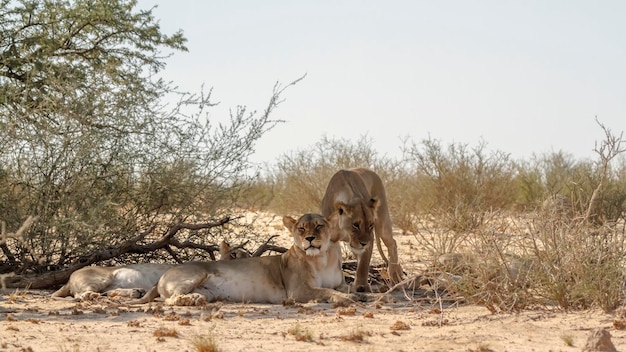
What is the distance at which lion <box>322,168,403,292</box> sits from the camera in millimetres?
10383

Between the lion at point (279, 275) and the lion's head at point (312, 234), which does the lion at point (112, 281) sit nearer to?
the lion at point (279, 275)

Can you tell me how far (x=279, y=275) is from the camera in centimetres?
1009

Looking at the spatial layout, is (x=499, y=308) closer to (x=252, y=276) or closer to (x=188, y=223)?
(x=252, y=276)

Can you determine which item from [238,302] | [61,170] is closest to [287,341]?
[238,302]

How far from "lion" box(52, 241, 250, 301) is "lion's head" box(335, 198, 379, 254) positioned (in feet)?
6.70

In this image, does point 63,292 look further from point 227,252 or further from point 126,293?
point 227,252

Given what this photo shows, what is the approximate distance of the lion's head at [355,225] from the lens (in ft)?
34.0

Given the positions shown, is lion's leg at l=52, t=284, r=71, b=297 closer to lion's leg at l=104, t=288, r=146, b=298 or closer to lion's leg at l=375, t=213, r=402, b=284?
lion's leg at l=104, t=288, r=146, b=298

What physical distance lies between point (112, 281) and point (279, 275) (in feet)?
6.03

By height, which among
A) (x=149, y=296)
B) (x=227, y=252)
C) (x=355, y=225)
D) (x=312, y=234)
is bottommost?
(x=149, y=296)

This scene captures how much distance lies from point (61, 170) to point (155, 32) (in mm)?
4269

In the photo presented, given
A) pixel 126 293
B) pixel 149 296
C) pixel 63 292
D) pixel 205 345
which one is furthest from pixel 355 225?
pixel 205 345

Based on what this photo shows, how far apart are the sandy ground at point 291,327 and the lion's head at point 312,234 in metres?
0.62

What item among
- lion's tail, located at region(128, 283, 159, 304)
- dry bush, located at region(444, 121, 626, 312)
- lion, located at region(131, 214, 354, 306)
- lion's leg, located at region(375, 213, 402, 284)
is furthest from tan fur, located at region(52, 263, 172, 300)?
dry bush, located at region(444, 121, 626, 312)
